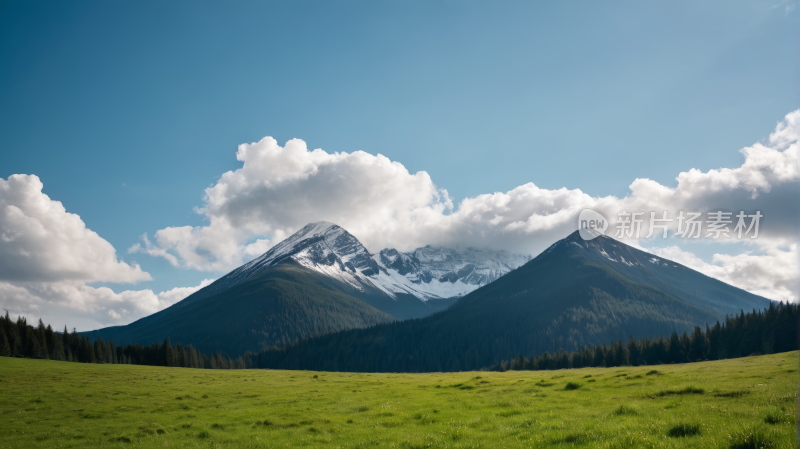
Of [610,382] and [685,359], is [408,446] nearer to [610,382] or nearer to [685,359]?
[610,382]

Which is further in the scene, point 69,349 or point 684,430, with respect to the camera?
point 69,349

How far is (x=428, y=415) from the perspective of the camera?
87.4 ft

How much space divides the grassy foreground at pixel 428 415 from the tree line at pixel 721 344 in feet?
359

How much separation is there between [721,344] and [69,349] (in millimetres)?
202252

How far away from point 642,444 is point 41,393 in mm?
56101

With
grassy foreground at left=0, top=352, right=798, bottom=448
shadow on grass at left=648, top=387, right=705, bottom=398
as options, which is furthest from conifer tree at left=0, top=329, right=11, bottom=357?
shadow on grass at left=648, top=387, right=705, bottom=398

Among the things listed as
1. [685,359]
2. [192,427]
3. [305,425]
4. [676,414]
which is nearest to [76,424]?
[192,427]

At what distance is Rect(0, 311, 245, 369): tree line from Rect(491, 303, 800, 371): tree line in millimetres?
151085

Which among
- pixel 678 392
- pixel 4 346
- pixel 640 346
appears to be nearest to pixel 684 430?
pixel 678 392

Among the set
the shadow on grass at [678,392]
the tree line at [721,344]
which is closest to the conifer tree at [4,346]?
the shadow on grass at [678,392]

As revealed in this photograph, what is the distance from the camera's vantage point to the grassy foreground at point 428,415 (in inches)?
640

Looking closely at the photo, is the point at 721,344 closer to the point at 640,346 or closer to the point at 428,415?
the point at 640,346

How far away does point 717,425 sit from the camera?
15.8m

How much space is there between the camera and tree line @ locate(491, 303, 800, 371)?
115m
